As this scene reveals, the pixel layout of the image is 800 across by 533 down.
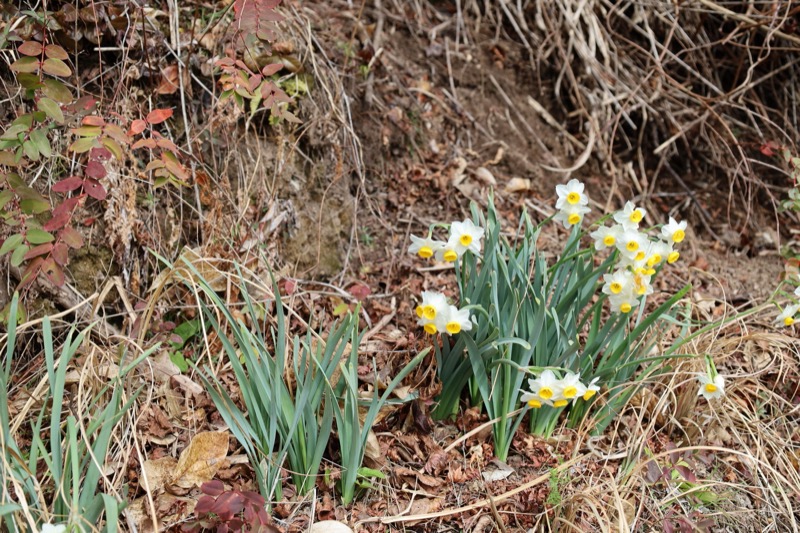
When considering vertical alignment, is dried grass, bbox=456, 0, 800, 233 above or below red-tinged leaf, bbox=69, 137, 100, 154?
below

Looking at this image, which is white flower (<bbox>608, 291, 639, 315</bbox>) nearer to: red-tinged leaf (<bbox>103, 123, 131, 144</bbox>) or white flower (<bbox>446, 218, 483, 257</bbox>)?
white flower (<bbox>446, 218, 483, 257</bbox>)

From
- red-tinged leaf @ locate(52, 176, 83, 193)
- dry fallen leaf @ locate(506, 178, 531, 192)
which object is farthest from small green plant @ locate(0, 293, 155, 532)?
dry fallen leaf @ locate(506, 178, 531, 192)

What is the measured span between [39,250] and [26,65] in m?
0.50

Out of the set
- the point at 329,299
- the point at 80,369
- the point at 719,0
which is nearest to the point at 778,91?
the point at 719,0

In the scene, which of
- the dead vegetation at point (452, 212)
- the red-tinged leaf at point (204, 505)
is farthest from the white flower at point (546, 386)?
the red-tinged leaf at point (204, 505)

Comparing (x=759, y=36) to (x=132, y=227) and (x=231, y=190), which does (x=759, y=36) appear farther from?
(x=132, y=227)

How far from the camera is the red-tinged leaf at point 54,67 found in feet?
5.89

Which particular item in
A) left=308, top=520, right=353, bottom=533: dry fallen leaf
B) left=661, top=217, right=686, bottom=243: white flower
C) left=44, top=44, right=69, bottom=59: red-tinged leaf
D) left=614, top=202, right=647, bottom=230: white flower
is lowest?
left=308, top=520, right=353, bottom=533: dry fallen leaf

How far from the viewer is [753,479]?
6.98 ft

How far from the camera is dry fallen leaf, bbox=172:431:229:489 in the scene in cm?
181

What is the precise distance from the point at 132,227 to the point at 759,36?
341cm

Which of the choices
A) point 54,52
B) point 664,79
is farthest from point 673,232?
point 664,79

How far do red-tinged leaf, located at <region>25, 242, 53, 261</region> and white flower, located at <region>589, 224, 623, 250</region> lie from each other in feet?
4.94

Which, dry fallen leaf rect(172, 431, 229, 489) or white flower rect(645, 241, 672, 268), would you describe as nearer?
dry fallen leaf rect(172, 431, 229, 489)
